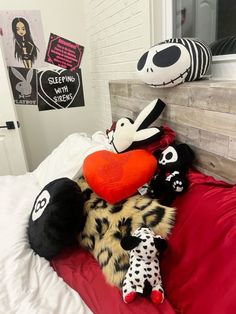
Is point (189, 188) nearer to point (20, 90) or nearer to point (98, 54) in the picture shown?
point (98, 54)

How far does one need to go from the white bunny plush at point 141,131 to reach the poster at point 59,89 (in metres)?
1.67

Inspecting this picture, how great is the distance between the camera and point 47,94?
2.71m

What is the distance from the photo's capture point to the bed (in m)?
0.77

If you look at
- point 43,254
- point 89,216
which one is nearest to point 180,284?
point 89,216

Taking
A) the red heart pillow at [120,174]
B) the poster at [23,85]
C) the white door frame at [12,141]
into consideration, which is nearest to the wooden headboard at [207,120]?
the red heart pillow at [120,174]

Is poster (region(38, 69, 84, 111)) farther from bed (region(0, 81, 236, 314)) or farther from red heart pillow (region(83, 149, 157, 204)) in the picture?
red heart pillow (region(83, 149, 157, 204))

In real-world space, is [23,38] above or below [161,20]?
above

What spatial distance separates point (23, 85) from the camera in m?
2.61

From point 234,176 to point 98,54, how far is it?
1969mm

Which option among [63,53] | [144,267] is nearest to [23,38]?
[63,53]

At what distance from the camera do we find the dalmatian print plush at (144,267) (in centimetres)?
83

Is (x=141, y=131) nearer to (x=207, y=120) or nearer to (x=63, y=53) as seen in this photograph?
(x=207, y=120)

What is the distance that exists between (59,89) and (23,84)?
0.36 m

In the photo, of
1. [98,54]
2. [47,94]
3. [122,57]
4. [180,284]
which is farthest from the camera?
[47,94]
